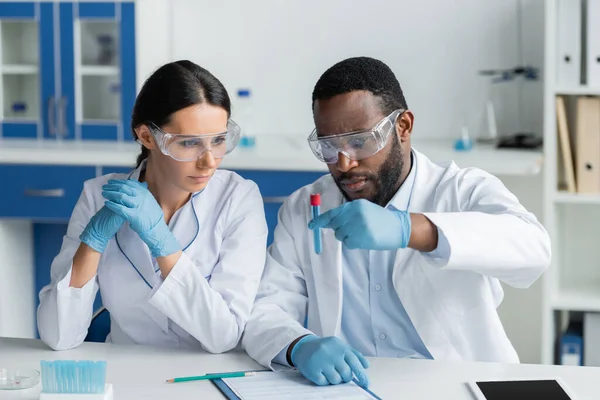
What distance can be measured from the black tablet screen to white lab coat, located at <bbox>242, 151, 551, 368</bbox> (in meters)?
0.24

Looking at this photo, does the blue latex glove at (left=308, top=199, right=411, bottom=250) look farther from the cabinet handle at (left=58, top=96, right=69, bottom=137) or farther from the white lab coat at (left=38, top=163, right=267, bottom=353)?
the cabinet handle at (left=58, top=96, right=69, bottom=137)

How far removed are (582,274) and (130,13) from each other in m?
2.09

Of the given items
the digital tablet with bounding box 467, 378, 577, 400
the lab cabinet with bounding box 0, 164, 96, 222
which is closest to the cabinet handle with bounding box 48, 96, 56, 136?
the lab cabinet with bounding box 0, 164, 96, 222

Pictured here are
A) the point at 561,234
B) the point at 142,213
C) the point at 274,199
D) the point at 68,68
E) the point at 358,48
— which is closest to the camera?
the point at 142,213

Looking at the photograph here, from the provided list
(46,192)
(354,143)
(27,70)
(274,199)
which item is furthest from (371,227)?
(27,70)

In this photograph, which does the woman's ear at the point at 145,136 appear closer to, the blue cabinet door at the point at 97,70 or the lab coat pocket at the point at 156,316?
the lab coat pocket at the point at 156,316

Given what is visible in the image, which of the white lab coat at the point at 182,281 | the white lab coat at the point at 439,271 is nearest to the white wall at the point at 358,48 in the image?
the white lab coat at the point at 439,271

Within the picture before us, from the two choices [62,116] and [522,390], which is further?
[62,116]

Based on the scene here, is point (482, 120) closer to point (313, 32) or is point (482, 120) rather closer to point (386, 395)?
point (313, 32)

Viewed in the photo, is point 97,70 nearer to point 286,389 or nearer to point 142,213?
point 142,213

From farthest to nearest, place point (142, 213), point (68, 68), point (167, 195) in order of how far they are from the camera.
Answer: point (68, 68) → point (167, 195) → point (142, 213)

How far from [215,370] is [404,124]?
65 centimetres

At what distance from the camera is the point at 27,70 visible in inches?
144

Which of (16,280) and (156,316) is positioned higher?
(156,316)
